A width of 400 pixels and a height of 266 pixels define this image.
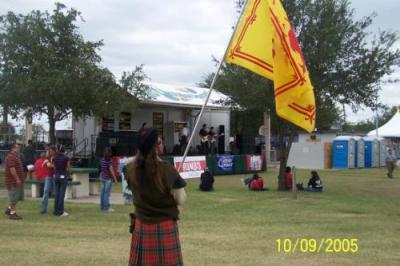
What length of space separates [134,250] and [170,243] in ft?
1.08

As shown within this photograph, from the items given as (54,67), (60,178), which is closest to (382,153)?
(54,67)

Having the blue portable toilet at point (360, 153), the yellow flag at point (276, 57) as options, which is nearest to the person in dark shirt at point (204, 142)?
the blue portable toilet at point (360, 153)

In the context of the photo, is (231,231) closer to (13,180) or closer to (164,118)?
(13,180)

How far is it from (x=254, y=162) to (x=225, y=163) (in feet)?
9.45

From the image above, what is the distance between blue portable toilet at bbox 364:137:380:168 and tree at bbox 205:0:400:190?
20304mm

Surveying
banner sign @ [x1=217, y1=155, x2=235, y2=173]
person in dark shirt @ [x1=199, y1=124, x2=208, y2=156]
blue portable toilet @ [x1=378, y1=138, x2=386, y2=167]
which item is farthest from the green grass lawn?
blue portable toilet @ [x1=378, y1=138, x2=386, y2=167]

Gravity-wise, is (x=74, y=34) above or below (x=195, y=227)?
above

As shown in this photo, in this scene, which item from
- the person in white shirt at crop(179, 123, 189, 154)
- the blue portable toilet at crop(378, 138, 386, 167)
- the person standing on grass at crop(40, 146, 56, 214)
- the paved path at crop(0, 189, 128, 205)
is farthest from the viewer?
the blue portable toilet at crop(378, 138, 386, 167)

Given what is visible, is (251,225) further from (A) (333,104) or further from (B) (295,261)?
(A) (333,104)

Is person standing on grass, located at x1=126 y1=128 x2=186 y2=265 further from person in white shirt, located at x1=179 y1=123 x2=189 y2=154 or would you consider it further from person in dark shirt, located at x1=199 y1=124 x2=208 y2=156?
person in white shirt, located at x1=179 y1=123 x2=189 y2=154

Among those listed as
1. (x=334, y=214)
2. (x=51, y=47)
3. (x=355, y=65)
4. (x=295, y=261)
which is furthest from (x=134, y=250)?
(x=51, y=47)

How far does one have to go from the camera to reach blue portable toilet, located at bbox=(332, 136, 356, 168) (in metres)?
38.0

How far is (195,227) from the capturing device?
11.8 m

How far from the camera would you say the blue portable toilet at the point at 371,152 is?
4041cm
